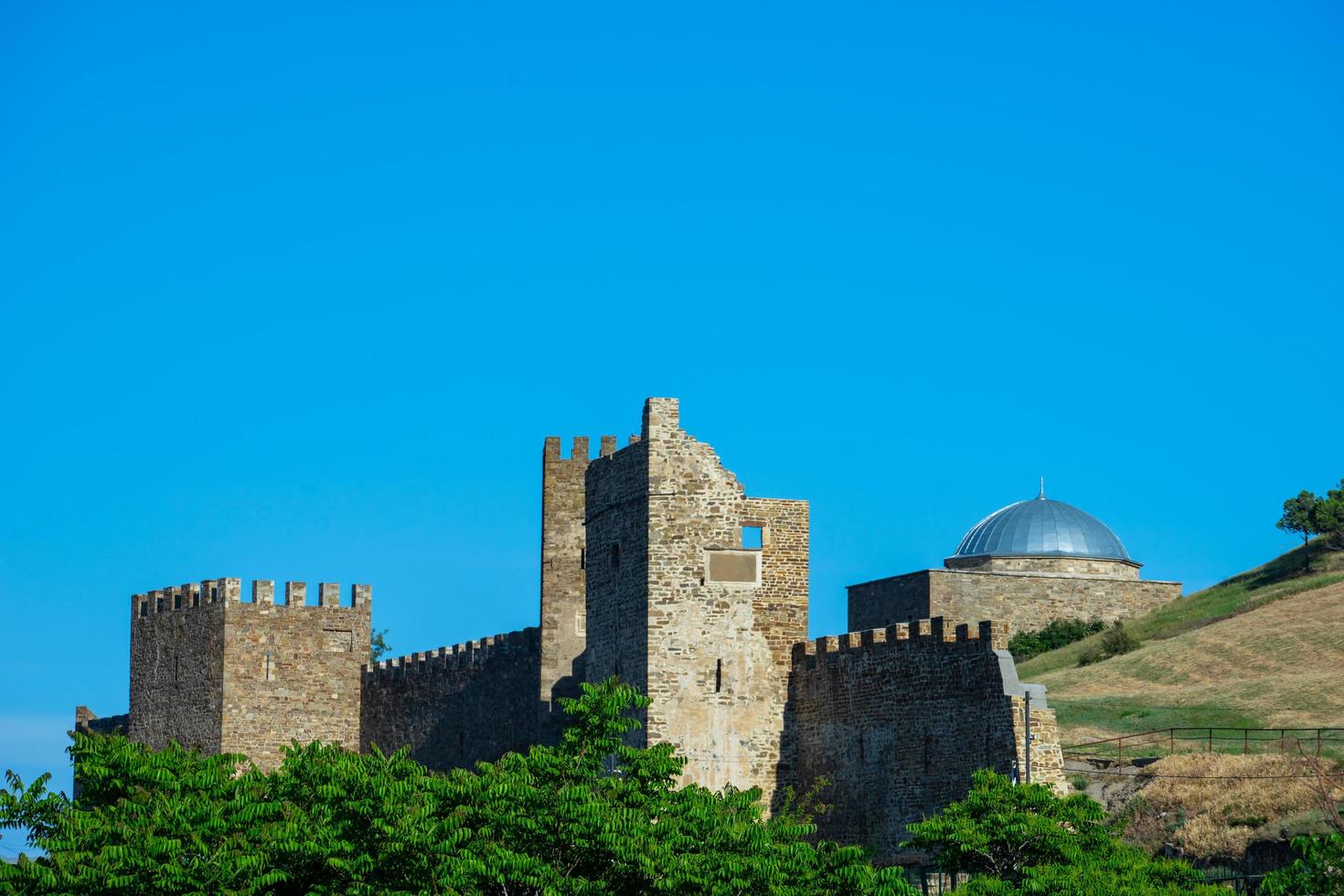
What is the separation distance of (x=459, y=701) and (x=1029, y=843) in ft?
81.0

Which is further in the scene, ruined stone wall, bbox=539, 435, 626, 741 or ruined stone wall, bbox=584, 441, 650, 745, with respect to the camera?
ruined stone wall, bbox=539, 435, 626, 741

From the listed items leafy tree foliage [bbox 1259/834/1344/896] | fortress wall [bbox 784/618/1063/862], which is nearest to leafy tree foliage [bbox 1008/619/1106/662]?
fortress wall [bbox 784/618/1063/862]

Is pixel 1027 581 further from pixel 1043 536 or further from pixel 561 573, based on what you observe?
pixel 561 573

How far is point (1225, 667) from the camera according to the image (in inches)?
2215

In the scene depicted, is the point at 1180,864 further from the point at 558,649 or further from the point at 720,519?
the point at 558,649

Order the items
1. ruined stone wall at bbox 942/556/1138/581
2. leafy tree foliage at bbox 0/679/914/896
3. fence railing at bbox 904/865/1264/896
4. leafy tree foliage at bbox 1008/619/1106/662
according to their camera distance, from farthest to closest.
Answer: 1. ruined stone wall at bbox 942/556/1138/581
2. leafy tree foliage at bbox 1008/619/1106/662
3. fence railing at bbox 904/865/1264/896
4. leafy tree foliage at bbox 0/679/914/896

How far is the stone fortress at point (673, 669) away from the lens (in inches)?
1460

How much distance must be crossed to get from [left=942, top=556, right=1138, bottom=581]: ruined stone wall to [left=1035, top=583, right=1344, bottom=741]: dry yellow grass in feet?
26.8

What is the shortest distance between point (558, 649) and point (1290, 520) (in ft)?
107

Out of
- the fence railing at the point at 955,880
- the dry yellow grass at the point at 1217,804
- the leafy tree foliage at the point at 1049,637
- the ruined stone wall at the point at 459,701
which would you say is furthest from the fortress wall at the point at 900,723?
the leafy tree foliage at the point at 1049,637

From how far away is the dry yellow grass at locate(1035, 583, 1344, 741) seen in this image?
50.1 m

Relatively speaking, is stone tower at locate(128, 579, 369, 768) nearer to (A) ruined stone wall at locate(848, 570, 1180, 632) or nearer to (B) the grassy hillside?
(A) ruined stone wall at locate(848, 570, 1180, 632)

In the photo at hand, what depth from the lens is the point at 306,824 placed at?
95.7 ft

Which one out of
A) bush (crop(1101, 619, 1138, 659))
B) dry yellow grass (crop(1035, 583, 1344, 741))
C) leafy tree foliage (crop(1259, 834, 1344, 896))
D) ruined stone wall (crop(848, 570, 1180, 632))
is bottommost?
leafy tree foliage (crop(1259, 834, 1344, 896))
